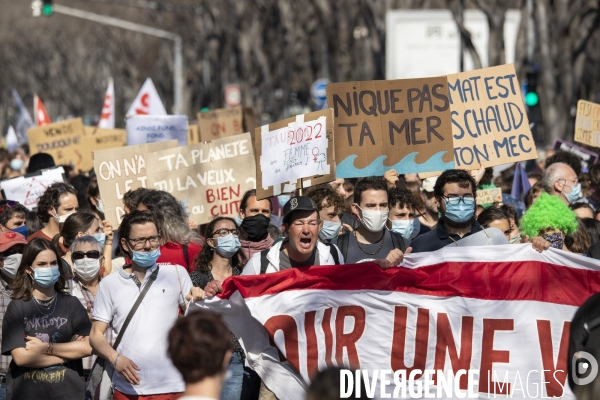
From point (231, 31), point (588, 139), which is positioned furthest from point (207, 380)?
point (231, 31)

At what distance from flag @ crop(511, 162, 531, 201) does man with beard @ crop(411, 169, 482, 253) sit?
3.79 meters

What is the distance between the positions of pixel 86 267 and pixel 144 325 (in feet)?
3.78

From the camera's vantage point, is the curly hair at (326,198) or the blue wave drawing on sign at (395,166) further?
the blue wave drawing on sign at (395,166)

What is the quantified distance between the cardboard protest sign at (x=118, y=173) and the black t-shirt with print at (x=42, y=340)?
2897mm

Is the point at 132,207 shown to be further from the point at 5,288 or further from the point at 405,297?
the point at 405,297

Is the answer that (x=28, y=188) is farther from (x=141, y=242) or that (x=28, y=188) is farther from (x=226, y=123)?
(x=141, y=242)

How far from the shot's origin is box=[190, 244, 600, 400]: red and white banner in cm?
567

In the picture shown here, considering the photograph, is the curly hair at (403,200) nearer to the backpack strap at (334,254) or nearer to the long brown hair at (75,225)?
the backpack strap at (334,254)

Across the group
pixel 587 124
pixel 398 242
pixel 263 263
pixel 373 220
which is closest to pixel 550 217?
pixel 398 242

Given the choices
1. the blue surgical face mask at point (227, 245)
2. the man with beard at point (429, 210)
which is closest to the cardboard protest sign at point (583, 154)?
the man with beard at point (429, 210)

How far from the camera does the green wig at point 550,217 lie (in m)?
6.90

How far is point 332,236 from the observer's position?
7820 mm

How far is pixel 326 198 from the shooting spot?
7.78 meters

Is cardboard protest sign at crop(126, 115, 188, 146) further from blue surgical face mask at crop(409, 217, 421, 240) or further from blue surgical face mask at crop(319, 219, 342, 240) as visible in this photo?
blue surgical face mask at crop(319, 219, 342, 240)
